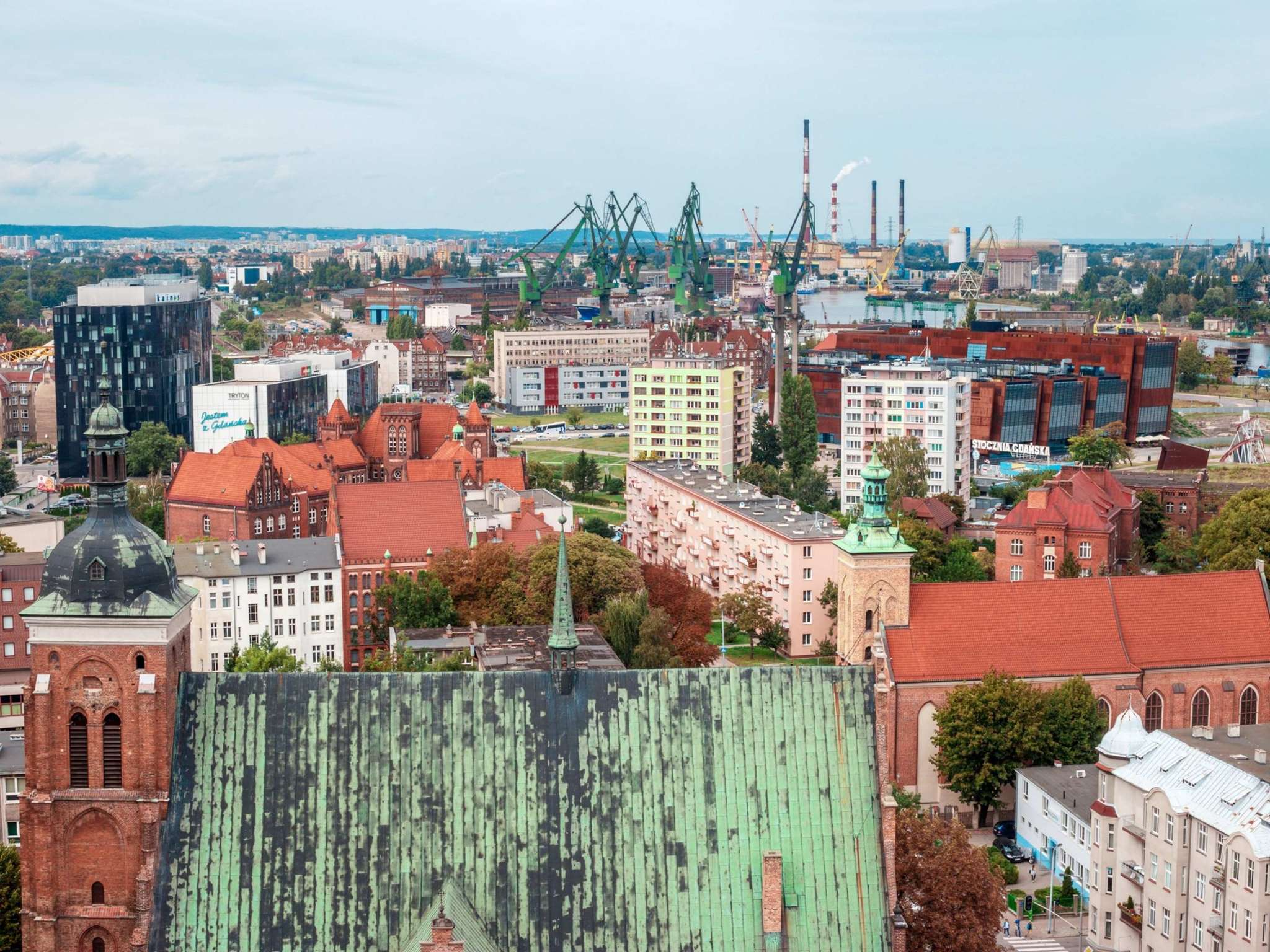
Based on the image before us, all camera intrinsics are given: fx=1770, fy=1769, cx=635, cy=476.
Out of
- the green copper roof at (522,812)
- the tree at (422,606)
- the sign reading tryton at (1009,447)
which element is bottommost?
the sign reading tryton at (1009,447)

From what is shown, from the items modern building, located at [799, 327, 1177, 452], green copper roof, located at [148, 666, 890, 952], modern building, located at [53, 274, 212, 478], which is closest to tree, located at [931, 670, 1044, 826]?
green copper roof, located at [148, 666, 890, 952]

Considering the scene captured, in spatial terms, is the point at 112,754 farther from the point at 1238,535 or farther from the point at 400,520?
the point at 1238,535

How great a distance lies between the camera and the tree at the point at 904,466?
124 m

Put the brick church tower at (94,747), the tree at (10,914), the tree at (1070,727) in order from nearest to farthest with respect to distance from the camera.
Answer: the brick church tower at (94,747) → the tree at (10,914) → the tree at (1070,727)

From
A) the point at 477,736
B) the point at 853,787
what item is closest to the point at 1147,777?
the point at 853,787

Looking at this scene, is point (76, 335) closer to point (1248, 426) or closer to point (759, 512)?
point (759, 512)

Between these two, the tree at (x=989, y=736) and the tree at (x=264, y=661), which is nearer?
the tree at (x=989, y=736)

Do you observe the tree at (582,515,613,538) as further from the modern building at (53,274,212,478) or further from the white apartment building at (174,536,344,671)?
the modern building at (53,274,212,478)

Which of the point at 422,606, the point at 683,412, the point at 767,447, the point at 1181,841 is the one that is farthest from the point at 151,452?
the point at 1181,841

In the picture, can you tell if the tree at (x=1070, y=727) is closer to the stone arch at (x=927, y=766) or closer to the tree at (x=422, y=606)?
the stone arch at (x=927, y=766)

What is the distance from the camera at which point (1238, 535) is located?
9806cm

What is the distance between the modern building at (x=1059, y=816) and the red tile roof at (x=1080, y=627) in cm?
524

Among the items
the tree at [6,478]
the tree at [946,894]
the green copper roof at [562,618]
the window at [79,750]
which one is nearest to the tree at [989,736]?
the tree at [946,894]

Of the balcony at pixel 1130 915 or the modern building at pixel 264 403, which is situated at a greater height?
the modern building at pixel 264 403
